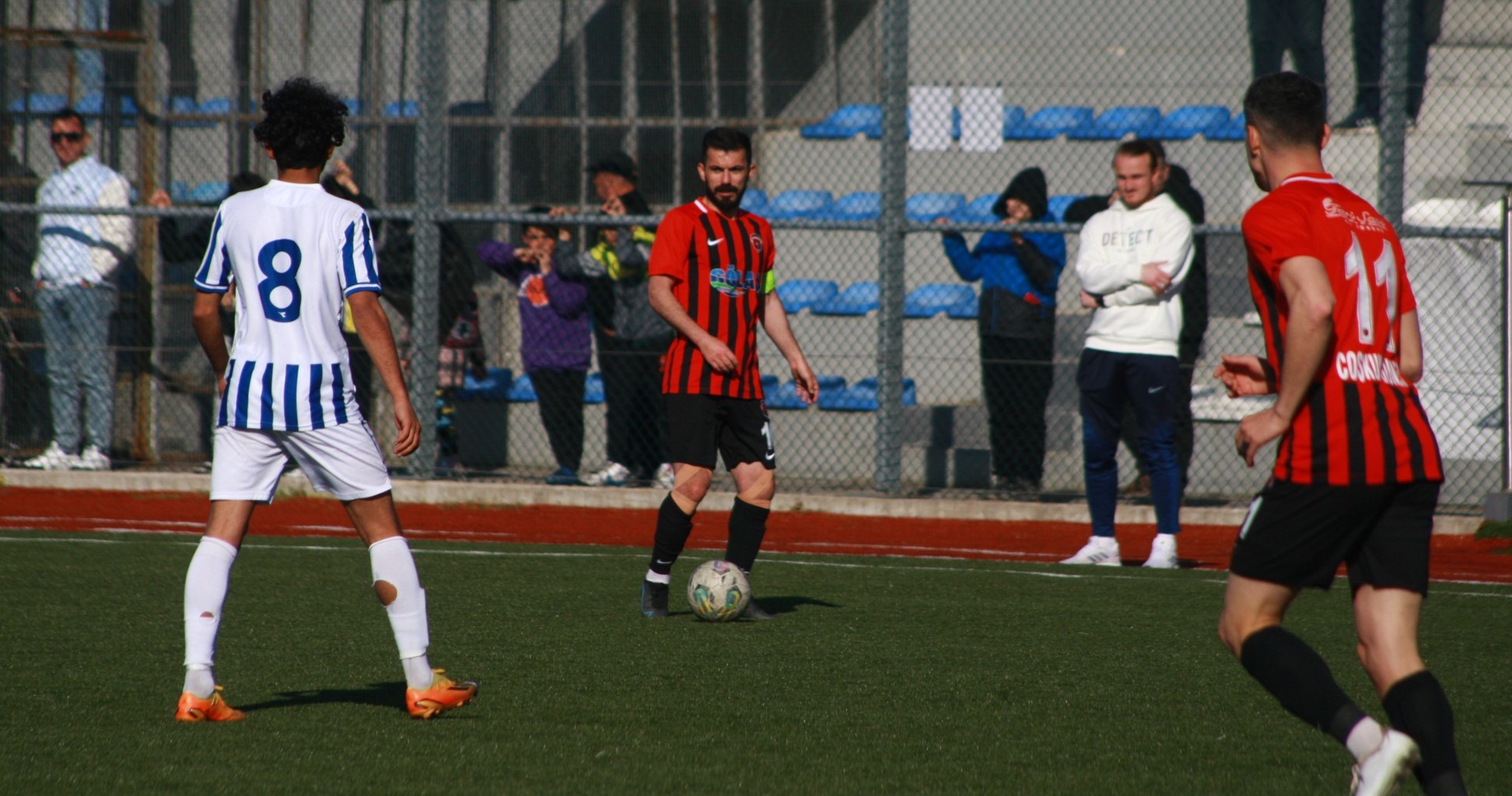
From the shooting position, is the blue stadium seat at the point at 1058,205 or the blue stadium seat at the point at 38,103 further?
the blue stadium seat at the point at 1058,205

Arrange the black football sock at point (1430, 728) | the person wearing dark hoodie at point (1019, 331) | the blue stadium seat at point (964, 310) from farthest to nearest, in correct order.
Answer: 1. the blue stadium seat at point (964, 310)
2. the person wearing dark hoodie at point (1019, 331)
3. the black football sock at point (1430, 728)

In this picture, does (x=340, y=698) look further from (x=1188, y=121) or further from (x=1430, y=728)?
(x=1188, y=121)

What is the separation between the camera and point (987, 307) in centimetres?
1123

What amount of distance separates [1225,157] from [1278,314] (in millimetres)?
10971

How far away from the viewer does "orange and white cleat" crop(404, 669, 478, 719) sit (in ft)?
15.0

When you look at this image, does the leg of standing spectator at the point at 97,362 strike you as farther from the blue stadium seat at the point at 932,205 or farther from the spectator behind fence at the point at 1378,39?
the spectator behind fence at the point at 1378,39

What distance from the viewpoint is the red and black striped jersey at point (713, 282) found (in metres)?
6.46

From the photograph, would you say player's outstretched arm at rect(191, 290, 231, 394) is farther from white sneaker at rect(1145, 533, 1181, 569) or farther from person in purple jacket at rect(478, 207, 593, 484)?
person in purple jacket at rect(478, 207, 593, 484)

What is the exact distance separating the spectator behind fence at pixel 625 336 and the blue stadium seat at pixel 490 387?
1.10 metres

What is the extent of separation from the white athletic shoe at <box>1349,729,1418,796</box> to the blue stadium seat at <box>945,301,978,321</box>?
978cm

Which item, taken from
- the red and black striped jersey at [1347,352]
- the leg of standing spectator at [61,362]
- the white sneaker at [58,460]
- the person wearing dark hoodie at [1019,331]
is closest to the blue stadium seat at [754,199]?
the person wearing dark hoodie at [1019,331]

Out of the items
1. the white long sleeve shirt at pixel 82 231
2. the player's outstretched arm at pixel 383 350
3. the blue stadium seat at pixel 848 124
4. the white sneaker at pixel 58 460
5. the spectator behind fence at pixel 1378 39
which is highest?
the spectator behind fence at pixel 1378 39

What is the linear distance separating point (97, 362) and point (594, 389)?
141 inches

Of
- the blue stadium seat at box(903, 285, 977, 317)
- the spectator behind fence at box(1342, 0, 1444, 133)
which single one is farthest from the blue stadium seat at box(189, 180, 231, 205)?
the spectator behind fence at box(1342, 0, 1444, 133)
